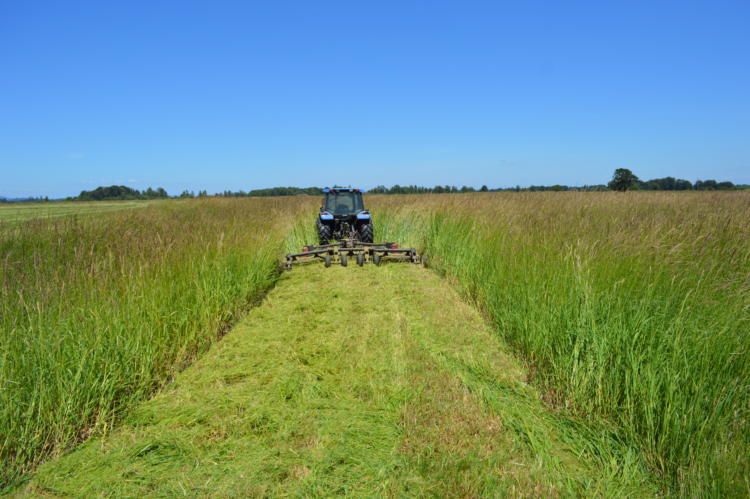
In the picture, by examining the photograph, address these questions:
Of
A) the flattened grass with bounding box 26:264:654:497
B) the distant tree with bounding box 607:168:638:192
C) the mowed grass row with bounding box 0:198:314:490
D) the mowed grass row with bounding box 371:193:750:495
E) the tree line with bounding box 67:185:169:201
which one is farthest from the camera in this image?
the tree line with bounding box 67:185:169:201

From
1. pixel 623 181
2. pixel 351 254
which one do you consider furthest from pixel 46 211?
pixel 623 181

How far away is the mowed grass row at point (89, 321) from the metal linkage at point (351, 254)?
9.27 feet

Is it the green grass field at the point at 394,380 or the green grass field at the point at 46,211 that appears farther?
the green grass field at the point at 46,211

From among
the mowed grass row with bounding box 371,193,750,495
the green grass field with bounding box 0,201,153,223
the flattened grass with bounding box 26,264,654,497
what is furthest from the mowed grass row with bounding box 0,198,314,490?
the mowed grass row with bounding box 371,193,750,495

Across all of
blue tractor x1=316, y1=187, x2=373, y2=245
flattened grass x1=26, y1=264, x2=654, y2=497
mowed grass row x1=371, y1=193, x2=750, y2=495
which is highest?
blue tractor x1=316, y1=187, x2=373, y2=245

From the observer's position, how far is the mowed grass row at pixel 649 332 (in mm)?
2059

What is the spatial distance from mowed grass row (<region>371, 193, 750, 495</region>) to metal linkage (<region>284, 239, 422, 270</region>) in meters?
3.57

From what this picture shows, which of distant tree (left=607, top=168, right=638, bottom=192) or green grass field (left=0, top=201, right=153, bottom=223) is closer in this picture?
green grass field (left=0, top=201, right=153, bottom=223)

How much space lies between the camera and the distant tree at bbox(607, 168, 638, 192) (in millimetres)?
16734

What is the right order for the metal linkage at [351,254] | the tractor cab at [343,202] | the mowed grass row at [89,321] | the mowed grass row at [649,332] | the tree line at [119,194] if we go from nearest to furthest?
the mowed grass row at [649,332] → the mowed grass row at [89,321] → the metal linkage at [351,254] → the tractor cab at [343,202] → the tree line at [119,194]

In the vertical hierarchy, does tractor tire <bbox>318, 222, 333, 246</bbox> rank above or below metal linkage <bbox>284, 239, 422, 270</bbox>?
above

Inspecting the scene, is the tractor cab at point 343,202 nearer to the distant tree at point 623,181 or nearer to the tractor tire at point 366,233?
the tractor tire at point 366,233

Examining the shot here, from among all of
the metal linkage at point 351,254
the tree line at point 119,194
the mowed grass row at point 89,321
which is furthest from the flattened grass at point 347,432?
the tree line at point 119,194

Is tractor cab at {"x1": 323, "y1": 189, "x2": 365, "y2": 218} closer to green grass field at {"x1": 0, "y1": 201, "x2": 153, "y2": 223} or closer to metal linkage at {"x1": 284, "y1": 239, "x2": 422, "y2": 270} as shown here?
metal linkage at {"x1": 284, "y1": 239, "x2": 422, "y2": 270}
